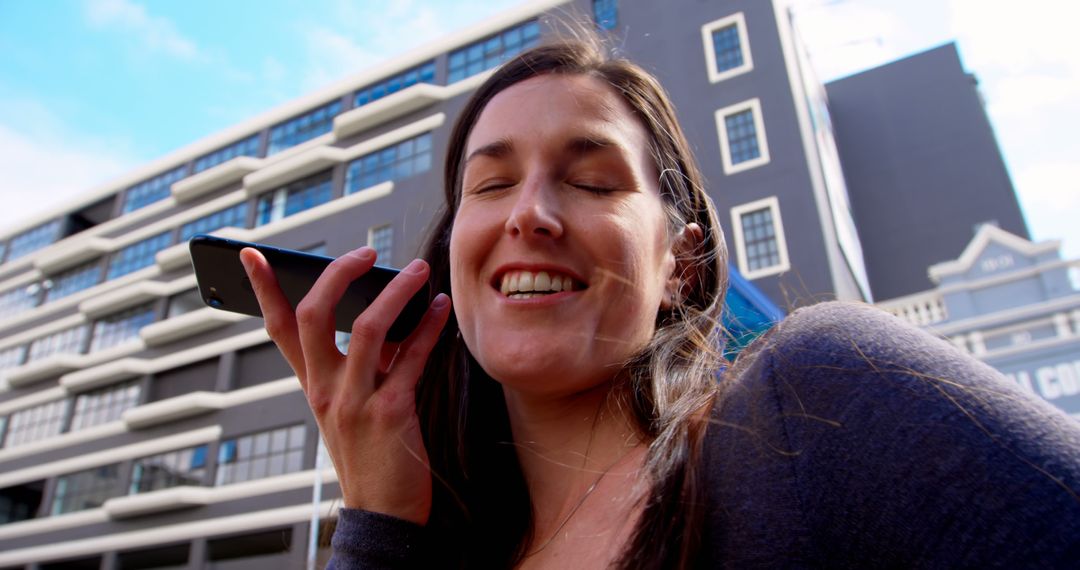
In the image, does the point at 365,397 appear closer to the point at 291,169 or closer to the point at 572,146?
the point at 572,146

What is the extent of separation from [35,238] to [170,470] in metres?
21.0

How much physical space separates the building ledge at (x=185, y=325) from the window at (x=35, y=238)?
1351cm

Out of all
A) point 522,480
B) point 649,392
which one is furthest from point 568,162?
point 522,480

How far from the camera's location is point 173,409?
25438mm

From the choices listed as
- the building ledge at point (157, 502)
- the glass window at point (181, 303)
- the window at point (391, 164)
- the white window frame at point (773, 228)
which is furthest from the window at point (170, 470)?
the white window frame at point (773, 228)

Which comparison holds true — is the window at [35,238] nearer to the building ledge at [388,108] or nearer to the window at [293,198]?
the window at [293,198]

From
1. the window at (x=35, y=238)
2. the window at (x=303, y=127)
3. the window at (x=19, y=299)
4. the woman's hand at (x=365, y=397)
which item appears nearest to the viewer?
the woman's hand at (x=365, y=397)

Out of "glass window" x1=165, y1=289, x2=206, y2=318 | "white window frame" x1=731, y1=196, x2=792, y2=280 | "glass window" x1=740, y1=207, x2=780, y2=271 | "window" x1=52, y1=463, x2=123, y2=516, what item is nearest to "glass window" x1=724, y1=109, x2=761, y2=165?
"white window frame" x1=731, y1=196, x2=792, y2=280

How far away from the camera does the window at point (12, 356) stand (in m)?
34.4

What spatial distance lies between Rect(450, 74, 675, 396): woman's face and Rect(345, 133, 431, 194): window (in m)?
24.8

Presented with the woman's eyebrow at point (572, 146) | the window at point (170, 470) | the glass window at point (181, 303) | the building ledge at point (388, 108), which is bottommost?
the window at point (170, 470)

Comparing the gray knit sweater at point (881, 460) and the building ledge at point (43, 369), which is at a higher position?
the building ledge at point (43, 369)

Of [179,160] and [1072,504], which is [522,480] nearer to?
[1072,504]

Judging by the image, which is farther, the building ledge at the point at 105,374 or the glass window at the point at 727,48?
the building ledge at the point at 105,374
